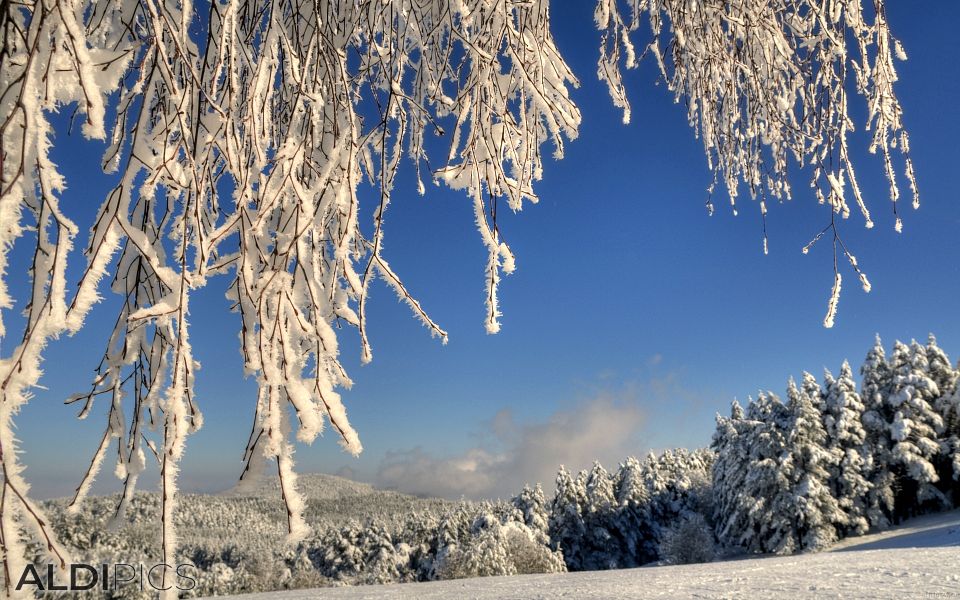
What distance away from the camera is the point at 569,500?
39.4 m

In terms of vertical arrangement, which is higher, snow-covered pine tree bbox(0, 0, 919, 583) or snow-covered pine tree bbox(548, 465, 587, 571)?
snow-covered pine tree bbox(0, 0, 919, 583)

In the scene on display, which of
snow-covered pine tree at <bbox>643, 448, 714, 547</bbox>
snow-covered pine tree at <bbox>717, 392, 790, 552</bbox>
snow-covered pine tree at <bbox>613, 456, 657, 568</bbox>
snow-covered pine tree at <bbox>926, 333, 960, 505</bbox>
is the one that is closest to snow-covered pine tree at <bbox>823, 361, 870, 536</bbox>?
snow-covered pine tree at <bbox>717, 392, 790, 552</bbox>

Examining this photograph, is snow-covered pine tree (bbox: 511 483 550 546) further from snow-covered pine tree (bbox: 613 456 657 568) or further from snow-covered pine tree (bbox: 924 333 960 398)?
snow-covered pine tree (bbox: 924 333 960 398)

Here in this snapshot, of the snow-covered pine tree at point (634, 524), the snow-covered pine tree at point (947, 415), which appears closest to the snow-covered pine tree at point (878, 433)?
the snow-covered pine tree at point (947, 415)

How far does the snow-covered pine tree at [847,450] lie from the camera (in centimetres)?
2748

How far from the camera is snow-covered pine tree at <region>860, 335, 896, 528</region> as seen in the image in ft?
91.2

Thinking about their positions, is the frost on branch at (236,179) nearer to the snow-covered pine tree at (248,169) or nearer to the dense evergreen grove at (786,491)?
the snow-covered pine tree at (248,169)

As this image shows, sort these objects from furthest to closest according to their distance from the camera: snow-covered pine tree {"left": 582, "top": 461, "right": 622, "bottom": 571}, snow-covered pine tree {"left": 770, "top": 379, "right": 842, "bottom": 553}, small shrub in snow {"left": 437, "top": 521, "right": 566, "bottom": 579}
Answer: snow-covered pine tree {"left": 582, "top": 461, "right": 622, "bottom": 571} < snow-covered pine tree {"left": 770, "top": 379, "right": 842, "bottom": 553} < small shrub in snow {"left": 437, "top": 521, "right": 566, "bottom": 579}

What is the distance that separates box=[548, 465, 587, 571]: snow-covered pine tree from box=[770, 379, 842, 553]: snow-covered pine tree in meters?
14.2

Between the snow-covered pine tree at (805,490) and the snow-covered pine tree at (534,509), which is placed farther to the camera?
the snow-covered pine tree at (534,509)

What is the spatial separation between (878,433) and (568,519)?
1977 centimetres

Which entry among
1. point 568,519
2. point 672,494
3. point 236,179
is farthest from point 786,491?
point 236,179

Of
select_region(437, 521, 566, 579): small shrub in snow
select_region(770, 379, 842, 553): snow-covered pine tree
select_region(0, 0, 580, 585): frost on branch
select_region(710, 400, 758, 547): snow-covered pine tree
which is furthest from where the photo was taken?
select_region(710, 400, 758, 547): snow-covered pine tree

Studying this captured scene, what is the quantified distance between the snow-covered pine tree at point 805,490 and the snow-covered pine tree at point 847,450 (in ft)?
1.66
